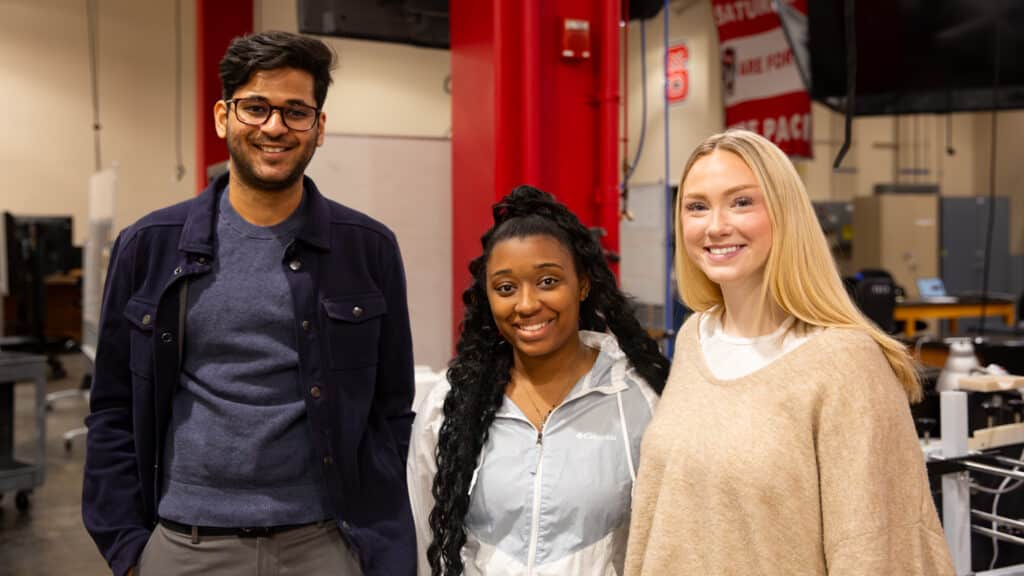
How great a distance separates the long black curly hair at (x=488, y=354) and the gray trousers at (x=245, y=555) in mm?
193

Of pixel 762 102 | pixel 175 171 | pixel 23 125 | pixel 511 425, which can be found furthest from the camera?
pixel 175 171

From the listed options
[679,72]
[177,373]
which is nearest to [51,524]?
[177,373]

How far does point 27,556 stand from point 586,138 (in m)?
3.24

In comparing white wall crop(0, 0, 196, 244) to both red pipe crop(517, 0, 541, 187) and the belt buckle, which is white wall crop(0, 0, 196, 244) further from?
the belt buckle

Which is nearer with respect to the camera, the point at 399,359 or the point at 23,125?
the point at 399,359

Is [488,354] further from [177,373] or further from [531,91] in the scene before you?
[531,91]

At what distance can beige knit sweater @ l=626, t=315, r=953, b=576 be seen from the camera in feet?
4.16

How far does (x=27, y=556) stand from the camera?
170 inches

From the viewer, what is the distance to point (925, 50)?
5352mm

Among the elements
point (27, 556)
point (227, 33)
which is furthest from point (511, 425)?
point (227, 33)

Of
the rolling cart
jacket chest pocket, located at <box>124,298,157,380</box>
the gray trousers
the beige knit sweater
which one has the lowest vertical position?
the rolling cart

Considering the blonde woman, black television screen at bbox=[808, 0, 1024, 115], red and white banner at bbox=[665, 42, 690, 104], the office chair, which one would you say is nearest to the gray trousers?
the blonde woman

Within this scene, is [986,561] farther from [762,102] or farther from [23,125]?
[23,125]

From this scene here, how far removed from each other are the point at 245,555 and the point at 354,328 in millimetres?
450
